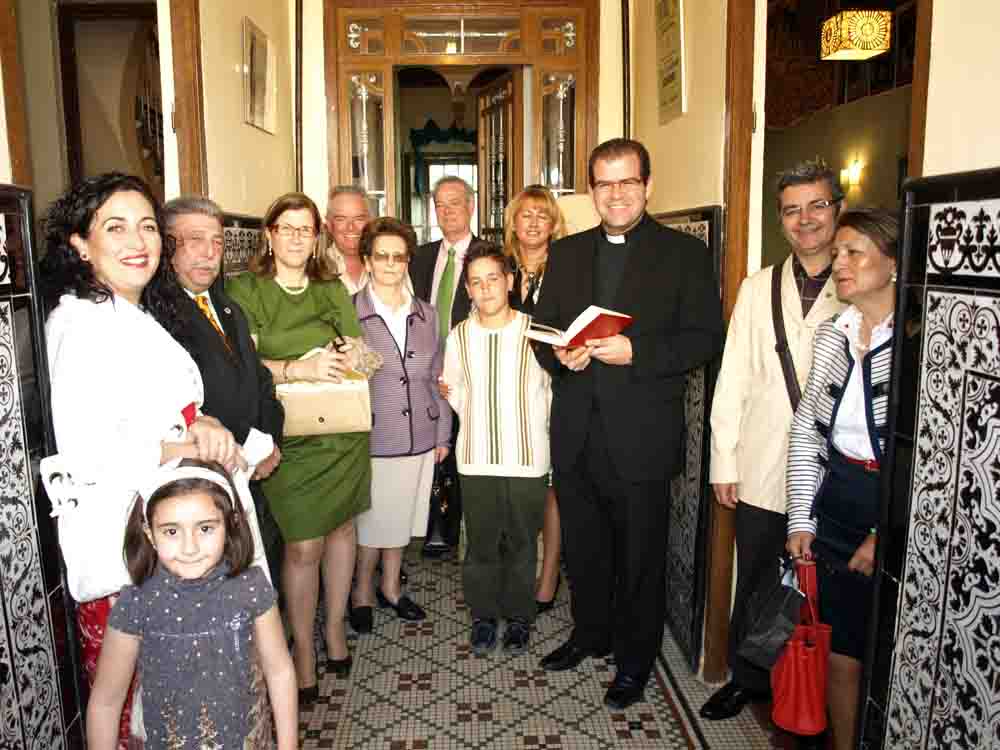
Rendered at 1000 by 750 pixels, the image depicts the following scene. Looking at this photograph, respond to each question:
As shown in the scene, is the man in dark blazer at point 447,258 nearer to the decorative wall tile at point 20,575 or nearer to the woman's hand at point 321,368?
the woman's hand at point 321,368

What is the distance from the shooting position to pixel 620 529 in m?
2.95

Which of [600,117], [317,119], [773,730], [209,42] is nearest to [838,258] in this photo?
[773,730]

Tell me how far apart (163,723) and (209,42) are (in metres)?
2.53

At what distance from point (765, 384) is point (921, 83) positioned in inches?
42.2

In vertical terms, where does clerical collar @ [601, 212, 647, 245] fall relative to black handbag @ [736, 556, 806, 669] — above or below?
above

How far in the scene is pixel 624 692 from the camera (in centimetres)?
293

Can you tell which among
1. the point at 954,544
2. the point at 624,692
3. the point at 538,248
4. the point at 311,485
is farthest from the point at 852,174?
the point at 954,544

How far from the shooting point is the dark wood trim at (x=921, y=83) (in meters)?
1.73

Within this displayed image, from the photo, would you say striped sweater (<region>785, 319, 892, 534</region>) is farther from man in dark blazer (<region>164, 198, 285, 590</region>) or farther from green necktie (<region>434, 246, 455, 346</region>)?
green necktie (<region>434, 246, 455, 346</region>)

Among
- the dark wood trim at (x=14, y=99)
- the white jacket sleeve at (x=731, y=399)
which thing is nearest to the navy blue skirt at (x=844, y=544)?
the white jacket sleeve at (x=731, y=399)

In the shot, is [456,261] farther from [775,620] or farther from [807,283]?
[775,620]

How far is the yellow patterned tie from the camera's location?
2.34 metres

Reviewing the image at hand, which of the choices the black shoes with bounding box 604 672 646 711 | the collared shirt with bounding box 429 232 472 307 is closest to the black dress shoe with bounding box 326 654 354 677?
the black shoes with bounding box 604 672 646 711

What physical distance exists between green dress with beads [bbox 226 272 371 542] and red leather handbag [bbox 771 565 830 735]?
1600mm
